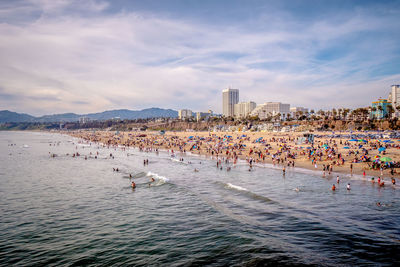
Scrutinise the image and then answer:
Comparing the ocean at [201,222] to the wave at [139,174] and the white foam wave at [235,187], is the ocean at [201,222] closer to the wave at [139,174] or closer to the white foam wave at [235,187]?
the white foam wave at [235,187]

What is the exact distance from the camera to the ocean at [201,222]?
41.6ft

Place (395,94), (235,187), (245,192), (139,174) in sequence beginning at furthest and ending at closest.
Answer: (395,94) → (139,174) → (235,187) → (245,192)

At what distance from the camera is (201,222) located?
17141mm

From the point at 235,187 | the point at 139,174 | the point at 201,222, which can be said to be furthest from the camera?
the point at 139,174

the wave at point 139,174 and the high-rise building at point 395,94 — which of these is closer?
the wave at point 139,174

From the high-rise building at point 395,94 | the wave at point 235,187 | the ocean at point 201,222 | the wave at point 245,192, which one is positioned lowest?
the ocean at point 201,222

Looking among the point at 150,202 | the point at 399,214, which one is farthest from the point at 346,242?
the point at 150,202

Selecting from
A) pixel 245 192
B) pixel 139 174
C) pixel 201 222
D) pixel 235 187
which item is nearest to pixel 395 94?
pixel 235 187

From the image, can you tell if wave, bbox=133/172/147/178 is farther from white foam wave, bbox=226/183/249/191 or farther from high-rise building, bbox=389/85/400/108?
high-rise building, bbox=389/85/400/108

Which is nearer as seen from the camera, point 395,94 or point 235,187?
point 235,187

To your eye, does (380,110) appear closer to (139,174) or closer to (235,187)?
(235,187)

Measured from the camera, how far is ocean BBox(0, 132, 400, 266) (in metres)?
12.7

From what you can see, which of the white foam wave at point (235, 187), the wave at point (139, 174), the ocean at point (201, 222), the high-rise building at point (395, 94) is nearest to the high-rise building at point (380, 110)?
the high-rise building at point (395, 94)

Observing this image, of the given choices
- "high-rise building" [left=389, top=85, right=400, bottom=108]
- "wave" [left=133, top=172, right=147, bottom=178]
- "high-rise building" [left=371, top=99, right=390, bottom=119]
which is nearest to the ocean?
"wave" [left=133, top=172, right=147, bottom=178]
